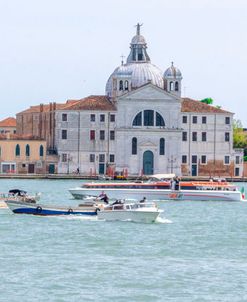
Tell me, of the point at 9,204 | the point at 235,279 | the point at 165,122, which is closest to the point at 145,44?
the point at 165,122

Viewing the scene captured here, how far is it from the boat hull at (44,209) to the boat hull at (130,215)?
811 mm

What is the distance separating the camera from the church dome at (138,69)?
118175mm

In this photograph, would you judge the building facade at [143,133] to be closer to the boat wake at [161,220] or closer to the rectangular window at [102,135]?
the rectangular window at [102,135]

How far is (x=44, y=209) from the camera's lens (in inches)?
2272

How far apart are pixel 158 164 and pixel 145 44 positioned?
1335 centimetres

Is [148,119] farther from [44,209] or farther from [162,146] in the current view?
[44,209]

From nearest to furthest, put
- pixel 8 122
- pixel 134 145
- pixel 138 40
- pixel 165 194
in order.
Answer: pixel 165 194 → pixel 134 145 → pixel 138 40 → pixel 8 122

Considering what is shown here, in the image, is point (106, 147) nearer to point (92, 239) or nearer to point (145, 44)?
point (145, 44)

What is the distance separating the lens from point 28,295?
36625mm

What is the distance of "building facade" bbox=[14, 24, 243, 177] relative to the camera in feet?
372

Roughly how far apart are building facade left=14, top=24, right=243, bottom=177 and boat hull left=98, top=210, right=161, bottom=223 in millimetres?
56563

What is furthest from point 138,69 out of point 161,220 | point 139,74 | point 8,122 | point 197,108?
point 161,220

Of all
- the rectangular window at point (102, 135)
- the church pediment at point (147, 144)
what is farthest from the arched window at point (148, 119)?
the rectangular window at point (102, 135)

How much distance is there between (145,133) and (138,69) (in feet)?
28.5
